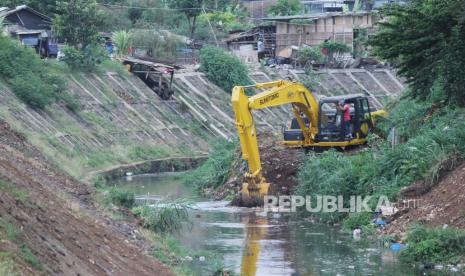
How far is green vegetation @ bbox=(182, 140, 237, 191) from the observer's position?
128 feet

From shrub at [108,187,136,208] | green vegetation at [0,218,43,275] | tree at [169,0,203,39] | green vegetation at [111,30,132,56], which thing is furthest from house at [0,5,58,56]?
green vegetation at [0,218,43,275]

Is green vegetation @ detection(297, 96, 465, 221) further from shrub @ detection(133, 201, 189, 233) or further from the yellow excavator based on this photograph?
shrub @ detection(133, 201, 189, 233)

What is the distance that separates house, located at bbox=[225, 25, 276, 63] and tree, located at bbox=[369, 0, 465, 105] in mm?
49193

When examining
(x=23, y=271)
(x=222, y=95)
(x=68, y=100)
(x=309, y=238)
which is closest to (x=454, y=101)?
(x=309, y=238)

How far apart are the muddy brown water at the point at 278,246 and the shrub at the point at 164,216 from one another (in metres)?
0.48

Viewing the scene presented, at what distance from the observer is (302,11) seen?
3664 inches

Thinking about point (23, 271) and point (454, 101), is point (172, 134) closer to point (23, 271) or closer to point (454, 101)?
point (454, 101)

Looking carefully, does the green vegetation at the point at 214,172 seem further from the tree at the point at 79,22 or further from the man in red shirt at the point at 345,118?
the tree at the point at 79,22

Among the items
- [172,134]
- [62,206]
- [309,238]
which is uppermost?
[62,206]

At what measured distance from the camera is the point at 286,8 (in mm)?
93000

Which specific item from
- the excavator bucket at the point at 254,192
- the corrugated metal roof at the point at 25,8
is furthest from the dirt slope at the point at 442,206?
the corrugated metal roof at the point at 25,8

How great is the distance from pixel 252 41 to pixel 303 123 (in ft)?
152

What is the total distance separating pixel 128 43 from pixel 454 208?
46700 mm

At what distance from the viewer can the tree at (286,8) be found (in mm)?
92500
